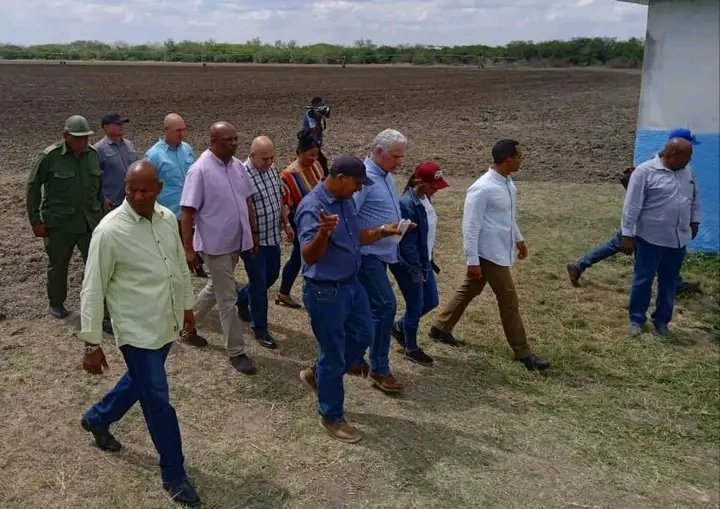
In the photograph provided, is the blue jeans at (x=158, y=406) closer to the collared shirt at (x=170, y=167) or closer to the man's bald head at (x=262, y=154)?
the man's bald head at (x=262, y=154)

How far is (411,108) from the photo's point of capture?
26.0 meters

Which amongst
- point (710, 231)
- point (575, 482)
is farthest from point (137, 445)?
point (710, 231)

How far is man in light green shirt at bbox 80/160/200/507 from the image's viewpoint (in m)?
3.69

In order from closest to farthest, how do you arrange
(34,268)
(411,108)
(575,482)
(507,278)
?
(575,482) → (507,278) → (34,268) → (411,108)

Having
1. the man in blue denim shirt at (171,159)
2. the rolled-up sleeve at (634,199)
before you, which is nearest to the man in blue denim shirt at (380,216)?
the man in blue denim shirt at (171,159)

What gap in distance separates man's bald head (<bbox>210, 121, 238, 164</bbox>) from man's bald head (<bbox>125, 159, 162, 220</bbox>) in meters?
1.46

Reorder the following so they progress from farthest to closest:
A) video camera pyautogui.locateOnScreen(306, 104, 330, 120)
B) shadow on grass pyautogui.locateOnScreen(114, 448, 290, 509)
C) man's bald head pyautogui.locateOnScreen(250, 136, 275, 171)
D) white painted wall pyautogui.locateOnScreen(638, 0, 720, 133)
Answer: video camera pyautogui.locateOnScreen(306, 104, 330, 120) → white painted wall pyautogui.locateOnScreen(638, 0, 720, 133) → man's bald head pyautogui.locateOnScreen(250, 136, 275, 171) → shadow on grass pyautogui.locateOnScreen(114, 448, 290, 509)

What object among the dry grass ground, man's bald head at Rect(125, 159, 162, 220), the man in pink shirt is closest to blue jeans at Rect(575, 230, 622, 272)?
the dry grass ground

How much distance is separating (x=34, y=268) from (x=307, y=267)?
14.7 feet

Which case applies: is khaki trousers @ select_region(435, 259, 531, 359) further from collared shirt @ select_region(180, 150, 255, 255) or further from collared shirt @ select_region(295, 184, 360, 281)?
collared shirt @ select_region(180, 150, 255, 255)

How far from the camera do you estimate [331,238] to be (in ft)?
13.9

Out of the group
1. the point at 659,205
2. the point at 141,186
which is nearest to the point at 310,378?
the point at 141,186

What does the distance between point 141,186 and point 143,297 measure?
0.58 m

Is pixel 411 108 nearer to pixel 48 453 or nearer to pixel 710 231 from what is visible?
pixel 710 231
